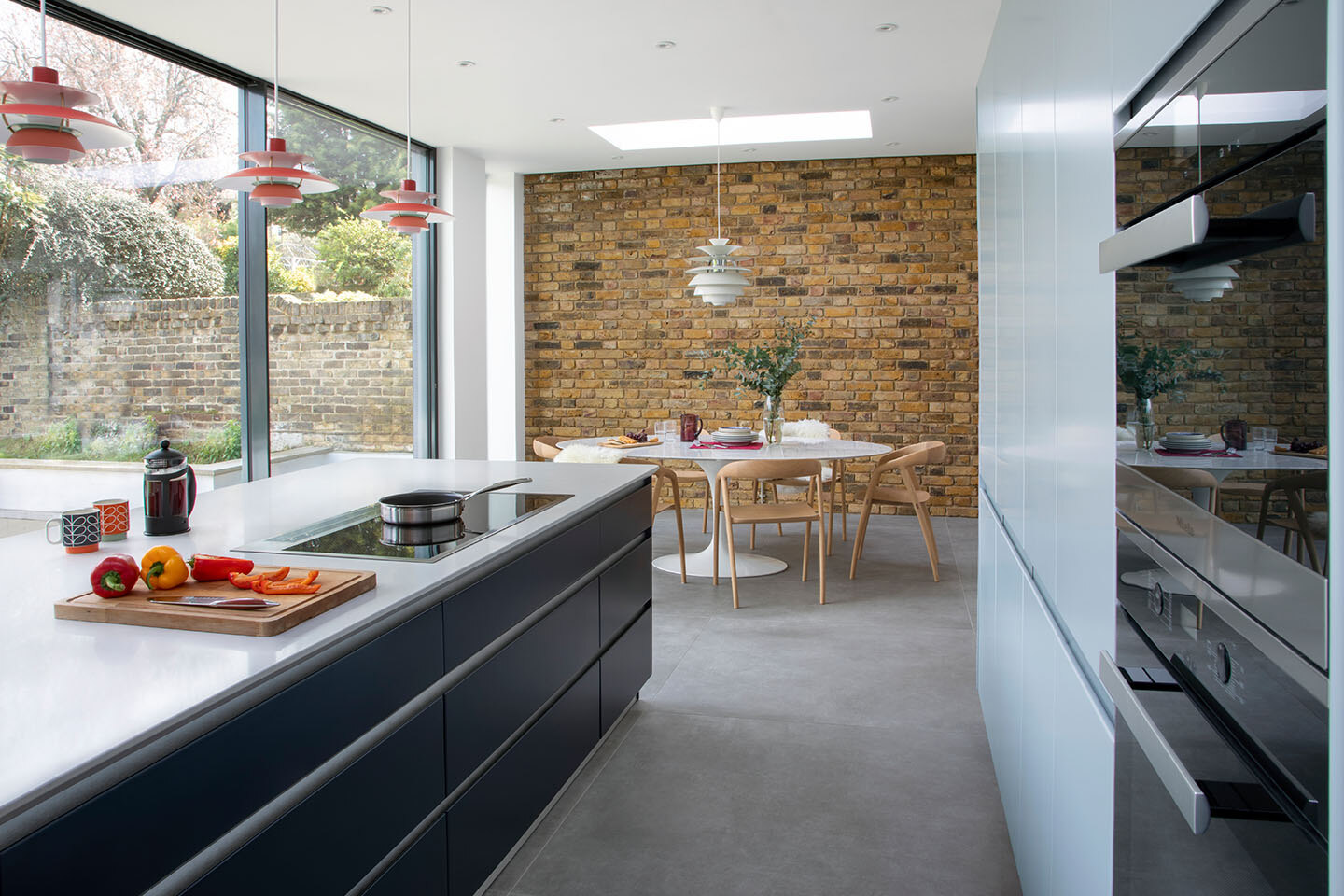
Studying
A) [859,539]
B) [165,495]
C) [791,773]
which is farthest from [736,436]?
[165,495]

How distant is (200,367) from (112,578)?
3800mm

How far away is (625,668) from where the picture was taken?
316cm

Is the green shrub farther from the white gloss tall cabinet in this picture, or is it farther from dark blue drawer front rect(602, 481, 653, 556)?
the white gloss tall cabinet

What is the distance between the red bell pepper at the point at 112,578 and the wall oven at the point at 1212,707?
4.85 ft

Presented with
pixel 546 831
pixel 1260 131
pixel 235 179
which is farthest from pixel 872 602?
pixel 1260 131

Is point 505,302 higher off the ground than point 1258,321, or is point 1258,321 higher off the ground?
point 505,302

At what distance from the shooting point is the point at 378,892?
1598mm

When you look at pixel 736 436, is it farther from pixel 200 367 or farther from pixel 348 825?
pixel 348 825

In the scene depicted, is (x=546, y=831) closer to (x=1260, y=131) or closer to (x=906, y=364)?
(x=1260, y=131)

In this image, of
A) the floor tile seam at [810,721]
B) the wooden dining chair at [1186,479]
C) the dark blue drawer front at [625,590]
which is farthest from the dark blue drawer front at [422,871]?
the floor tile seam at [810,721]

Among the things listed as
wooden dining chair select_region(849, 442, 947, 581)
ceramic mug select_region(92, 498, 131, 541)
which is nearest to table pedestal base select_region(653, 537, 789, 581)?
wooden dining chair select_region(849, 442, 947, 581)

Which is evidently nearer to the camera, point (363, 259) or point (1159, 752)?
point (1159, 752)

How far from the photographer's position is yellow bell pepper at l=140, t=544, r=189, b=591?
160cm

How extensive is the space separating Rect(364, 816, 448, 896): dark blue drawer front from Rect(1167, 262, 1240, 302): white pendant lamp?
1467 millimetres
